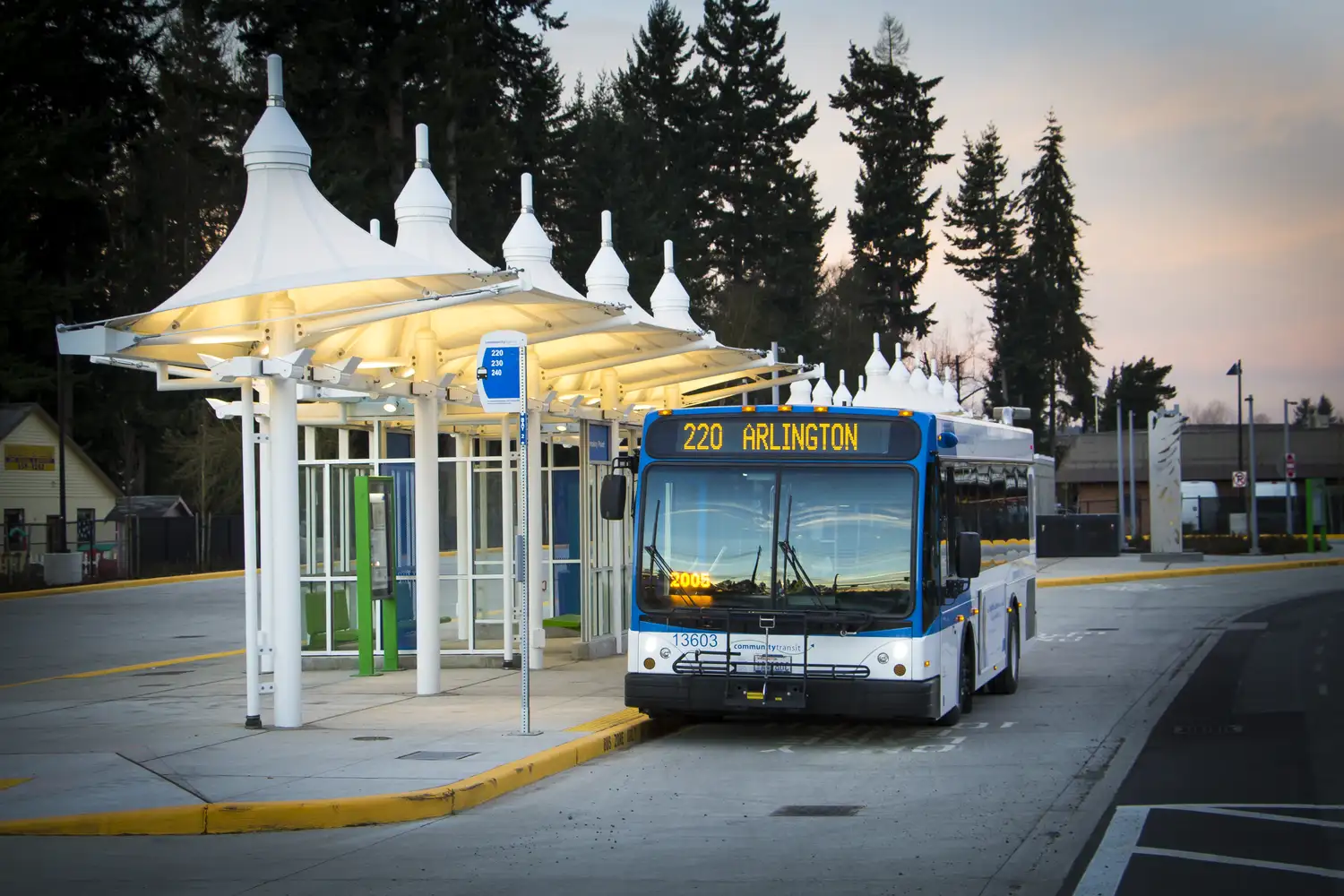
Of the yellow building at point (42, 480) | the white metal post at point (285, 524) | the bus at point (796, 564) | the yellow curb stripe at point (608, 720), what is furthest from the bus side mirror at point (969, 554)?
the yellow building at point (42, 480)

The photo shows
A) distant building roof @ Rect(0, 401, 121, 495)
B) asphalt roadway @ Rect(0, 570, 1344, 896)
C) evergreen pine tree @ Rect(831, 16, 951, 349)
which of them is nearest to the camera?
asphalt roadway @ Rect(0, 570, 1344, 896)

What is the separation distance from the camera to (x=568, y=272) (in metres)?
63.7

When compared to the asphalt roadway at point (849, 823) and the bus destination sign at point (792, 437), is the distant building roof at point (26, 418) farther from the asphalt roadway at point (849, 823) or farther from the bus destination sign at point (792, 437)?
the asphalt roadway at point (849, 823)

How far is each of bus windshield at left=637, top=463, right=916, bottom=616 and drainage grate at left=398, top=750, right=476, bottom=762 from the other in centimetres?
205

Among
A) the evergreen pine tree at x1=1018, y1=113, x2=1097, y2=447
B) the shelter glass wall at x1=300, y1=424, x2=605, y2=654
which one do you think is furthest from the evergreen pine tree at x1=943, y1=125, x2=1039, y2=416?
the shelter glass wall at x1=300, y1=424, x2=605, y2=654

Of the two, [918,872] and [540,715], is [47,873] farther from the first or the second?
[540,715]

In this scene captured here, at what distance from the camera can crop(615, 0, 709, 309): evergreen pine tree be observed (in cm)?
6431

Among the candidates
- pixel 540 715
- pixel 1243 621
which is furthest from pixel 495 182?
pixel 540 715

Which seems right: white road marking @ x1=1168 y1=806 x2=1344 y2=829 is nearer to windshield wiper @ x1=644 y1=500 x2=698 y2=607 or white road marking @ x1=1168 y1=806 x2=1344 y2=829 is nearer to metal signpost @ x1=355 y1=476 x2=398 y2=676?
windshield wiper @ x1=644 y1=500 x2=698 y2=607

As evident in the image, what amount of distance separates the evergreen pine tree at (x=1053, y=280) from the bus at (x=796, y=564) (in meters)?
83.0

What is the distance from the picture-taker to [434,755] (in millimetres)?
12492

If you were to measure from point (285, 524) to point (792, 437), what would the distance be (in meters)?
4.31

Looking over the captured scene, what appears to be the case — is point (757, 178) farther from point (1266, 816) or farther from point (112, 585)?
point (1266, 816)

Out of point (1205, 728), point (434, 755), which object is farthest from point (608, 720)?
point (1205, 728)
